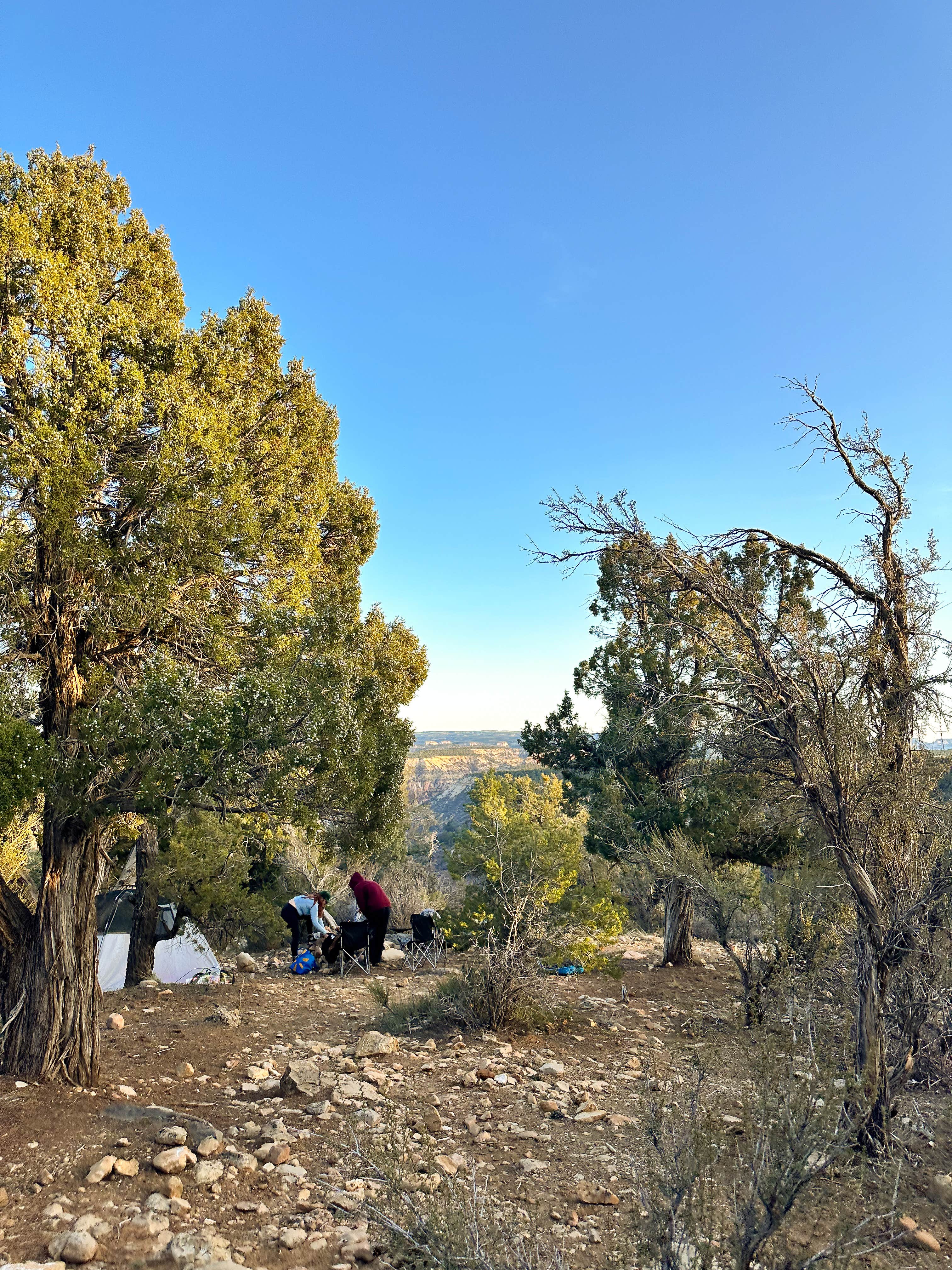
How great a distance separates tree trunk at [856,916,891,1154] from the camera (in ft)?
14.3

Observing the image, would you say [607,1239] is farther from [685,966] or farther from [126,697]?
[685,966]

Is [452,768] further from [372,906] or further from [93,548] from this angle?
[93,548]

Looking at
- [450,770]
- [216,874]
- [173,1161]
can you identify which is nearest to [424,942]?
[216,874]

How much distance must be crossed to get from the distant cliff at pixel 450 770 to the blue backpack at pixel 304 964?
181 ft

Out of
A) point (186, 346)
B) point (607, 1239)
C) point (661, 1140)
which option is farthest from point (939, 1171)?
point (186, 346)

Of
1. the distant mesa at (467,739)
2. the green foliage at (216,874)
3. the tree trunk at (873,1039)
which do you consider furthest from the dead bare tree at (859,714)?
the distant mesa at (467,739)

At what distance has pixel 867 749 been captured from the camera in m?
4.89

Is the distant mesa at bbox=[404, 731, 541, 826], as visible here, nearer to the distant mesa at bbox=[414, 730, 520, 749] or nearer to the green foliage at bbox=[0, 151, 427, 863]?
the distant mesa at bbox=[414, 730, 520, 749]

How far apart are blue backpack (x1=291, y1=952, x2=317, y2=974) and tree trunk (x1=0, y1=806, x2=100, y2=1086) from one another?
18.8 feet

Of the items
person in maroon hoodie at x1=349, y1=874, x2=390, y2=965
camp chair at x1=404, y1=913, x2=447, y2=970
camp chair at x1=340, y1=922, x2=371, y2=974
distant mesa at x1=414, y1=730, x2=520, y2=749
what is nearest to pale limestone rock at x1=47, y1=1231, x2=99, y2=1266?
person in maroon hoodie at x1=349, y1=874, x2=390, y2=965

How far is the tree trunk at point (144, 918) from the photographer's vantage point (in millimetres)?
10539

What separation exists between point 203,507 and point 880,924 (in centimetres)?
562

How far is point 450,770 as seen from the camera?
105 metres

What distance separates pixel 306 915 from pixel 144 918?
8.10ft
